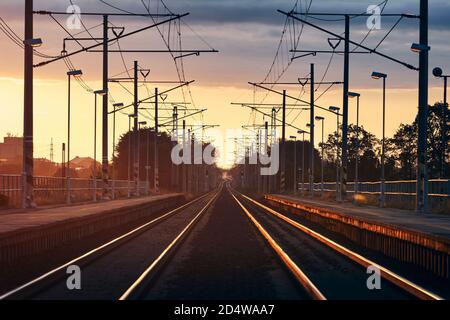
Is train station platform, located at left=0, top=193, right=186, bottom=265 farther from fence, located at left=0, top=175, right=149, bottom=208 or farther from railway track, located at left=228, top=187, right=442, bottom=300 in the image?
railway track, located at left=228, top=187, right=442, bottom=300

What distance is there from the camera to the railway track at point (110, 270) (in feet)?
53.6

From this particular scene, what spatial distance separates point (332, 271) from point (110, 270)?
484 cm

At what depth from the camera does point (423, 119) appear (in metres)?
41.5

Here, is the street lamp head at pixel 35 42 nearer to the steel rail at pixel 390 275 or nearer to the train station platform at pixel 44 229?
the train station platform at pixel 44 229

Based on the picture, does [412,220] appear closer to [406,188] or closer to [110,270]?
[110,270]

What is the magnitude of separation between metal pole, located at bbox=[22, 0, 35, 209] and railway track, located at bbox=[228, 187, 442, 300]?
13.3 metres

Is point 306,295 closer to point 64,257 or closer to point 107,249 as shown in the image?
point 64,257

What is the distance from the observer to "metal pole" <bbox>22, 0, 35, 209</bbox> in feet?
137

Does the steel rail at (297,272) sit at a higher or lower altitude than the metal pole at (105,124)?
lower

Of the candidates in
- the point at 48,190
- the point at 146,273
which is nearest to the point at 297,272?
the point at 146,273

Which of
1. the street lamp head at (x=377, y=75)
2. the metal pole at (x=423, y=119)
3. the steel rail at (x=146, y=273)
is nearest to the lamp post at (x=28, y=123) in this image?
the steel rail at (x=146, y=273)

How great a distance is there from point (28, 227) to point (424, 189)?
828 inches

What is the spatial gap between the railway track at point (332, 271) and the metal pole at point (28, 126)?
522 inches
